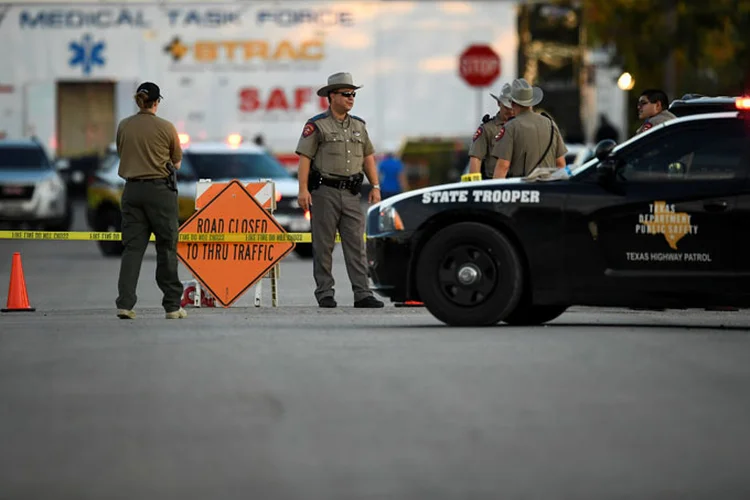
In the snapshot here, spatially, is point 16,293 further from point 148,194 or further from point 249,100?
point 249,100

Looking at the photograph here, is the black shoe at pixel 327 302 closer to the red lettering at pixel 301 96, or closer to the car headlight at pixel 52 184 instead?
the car headlight at pixel 52 184

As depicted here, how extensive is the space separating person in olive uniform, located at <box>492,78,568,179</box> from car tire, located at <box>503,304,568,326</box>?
1.78 meters

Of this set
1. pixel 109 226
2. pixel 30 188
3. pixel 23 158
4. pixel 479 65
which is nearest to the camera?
pixel 109 226

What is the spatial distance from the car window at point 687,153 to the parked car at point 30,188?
19096 mm

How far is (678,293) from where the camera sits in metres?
12.8

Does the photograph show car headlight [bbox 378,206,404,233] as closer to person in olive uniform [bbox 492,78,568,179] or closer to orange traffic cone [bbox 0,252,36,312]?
person in olive uniform [bbox 492,78,568,179]

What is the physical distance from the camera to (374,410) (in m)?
9.08

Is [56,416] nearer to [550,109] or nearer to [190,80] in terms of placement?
[190,80]

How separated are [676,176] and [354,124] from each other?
3.74m

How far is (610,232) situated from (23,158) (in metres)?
20.4

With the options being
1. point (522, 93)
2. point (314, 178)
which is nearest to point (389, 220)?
point (522, 93)

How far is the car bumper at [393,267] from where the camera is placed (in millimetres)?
13414

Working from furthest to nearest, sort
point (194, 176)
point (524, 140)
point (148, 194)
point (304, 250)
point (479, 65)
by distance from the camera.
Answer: point (479, 65), point (194, 176), point (304, 250), point (524, 140), point (148, 194)

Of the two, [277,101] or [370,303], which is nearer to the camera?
[370,303]
